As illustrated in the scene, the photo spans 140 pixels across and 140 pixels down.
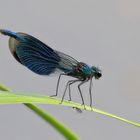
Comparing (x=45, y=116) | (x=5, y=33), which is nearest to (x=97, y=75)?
(x=5, y=33)

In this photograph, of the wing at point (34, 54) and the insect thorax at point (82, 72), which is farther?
the insect thorax at point (82, 72)

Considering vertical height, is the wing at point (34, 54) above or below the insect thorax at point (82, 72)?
above

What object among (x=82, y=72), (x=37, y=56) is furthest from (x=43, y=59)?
(x=82, y=72)

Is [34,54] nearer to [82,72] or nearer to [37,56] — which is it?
[37,56]

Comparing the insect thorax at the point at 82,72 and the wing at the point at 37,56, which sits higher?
the wing at the point at 37,56

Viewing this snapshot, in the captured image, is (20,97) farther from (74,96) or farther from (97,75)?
(74,96)

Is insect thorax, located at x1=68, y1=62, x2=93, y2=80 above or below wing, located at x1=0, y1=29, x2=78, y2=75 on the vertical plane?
below
